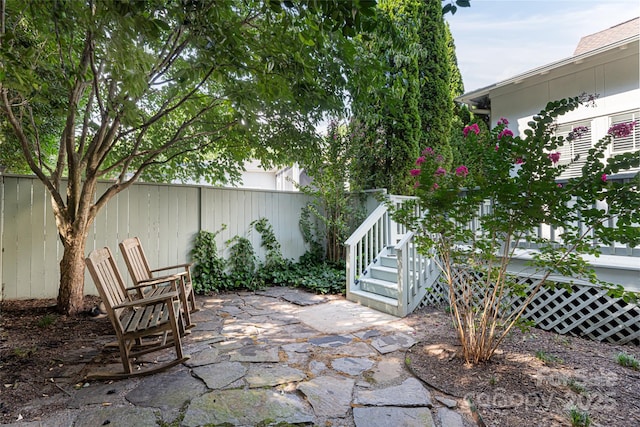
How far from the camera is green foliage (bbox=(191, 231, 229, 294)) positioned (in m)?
4.99

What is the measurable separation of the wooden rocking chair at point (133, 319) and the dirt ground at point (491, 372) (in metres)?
0.33

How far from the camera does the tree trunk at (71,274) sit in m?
3.54

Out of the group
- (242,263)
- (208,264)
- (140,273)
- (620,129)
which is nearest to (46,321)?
(140,273)

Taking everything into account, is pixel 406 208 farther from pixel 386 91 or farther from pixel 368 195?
pixel 368 195

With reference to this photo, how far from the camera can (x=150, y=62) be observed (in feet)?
9.12

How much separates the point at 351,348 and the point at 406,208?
131 centimetres

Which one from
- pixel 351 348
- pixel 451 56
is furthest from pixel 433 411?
pixel 451 56

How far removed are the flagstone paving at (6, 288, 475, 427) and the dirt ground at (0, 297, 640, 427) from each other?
17 cm

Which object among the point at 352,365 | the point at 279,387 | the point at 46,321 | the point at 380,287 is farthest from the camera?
the point at 380,287

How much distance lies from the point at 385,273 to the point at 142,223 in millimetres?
3510

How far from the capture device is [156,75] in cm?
328

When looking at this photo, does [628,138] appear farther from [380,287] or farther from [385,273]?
[380,287]

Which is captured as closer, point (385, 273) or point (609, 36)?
point (385, 273)

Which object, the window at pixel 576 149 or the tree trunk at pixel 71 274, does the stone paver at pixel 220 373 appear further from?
the window at pixel 576 149
